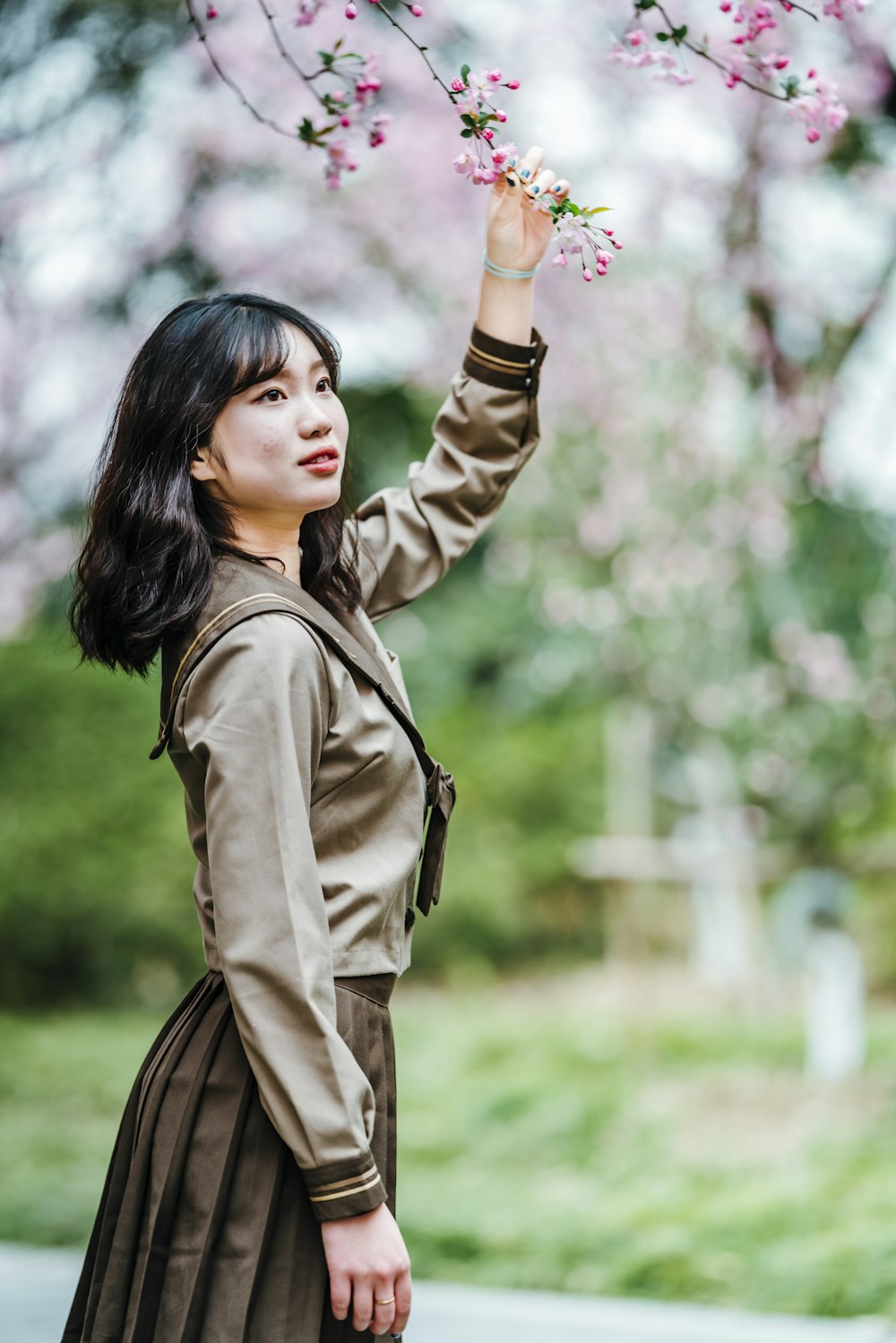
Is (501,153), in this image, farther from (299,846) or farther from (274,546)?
(299,846)

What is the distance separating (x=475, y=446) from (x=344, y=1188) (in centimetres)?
86

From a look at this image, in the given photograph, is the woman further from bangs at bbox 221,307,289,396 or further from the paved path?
the paved path

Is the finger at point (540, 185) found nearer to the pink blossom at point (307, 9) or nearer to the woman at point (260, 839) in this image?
the woman at point (260, 839)

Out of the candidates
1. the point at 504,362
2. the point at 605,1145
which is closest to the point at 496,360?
the point at 504,362

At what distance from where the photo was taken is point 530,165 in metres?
1.46

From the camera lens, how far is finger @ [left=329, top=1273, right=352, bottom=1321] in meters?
1.21

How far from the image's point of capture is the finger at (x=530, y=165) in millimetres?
1444

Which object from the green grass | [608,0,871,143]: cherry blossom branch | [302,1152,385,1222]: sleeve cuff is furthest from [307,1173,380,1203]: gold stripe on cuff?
the green grass

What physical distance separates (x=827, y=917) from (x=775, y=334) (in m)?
2.09

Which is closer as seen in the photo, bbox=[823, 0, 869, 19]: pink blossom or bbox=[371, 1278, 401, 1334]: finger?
bbox=[371, 1278, 401, 1334]: finger

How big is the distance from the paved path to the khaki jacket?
1.52 meters

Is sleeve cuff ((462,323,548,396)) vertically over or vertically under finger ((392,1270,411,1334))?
over

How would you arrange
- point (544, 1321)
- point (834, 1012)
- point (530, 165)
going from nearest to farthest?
point (530, 165) → point (544, 1321) → point (834, 1012)

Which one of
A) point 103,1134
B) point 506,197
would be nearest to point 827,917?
point 103,1134
